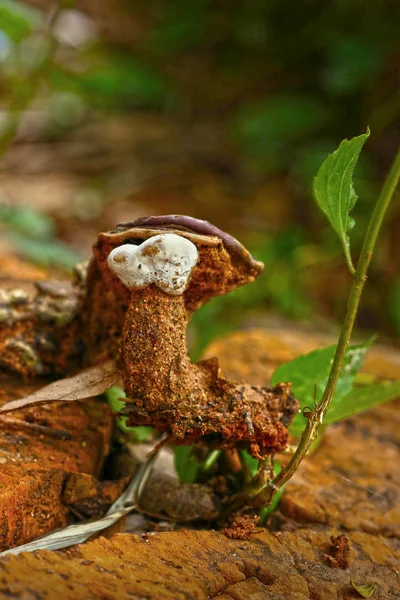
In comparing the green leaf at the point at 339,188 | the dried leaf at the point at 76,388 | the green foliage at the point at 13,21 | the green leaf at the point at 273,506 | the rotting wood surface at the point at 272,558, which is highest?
the green foliage at the point at 13,21

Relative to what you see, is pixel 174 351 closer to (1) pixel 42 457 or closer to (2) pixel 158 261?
(2) pixel 158 261

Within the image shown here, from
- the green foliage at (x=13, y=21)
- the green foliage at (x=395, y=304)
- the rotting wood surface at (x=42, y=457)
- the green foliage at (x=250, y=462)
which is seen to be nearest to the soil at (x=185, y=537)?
the rotting wood surface at (x=42, y=457)

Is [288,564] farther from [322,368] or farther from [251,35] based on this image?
[251,35]

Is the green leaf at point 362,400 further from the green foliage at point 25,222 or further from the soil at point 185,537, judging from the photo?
the green foliage at point 25,222

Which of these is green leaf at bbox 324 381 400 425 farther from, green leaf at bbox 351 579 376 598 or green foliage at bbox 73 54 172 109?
green foliage at bbox 73 54 172 109

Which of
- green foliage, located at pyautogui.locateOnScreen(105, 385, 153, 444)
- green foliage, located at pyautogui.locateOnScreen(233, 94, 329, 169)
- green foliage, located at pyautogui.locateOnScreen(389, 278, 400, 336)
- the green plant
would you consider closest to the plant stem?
the green plant

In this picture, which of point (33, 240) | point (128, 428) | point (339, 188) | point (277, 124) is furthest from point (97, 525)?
point (277, 124)
